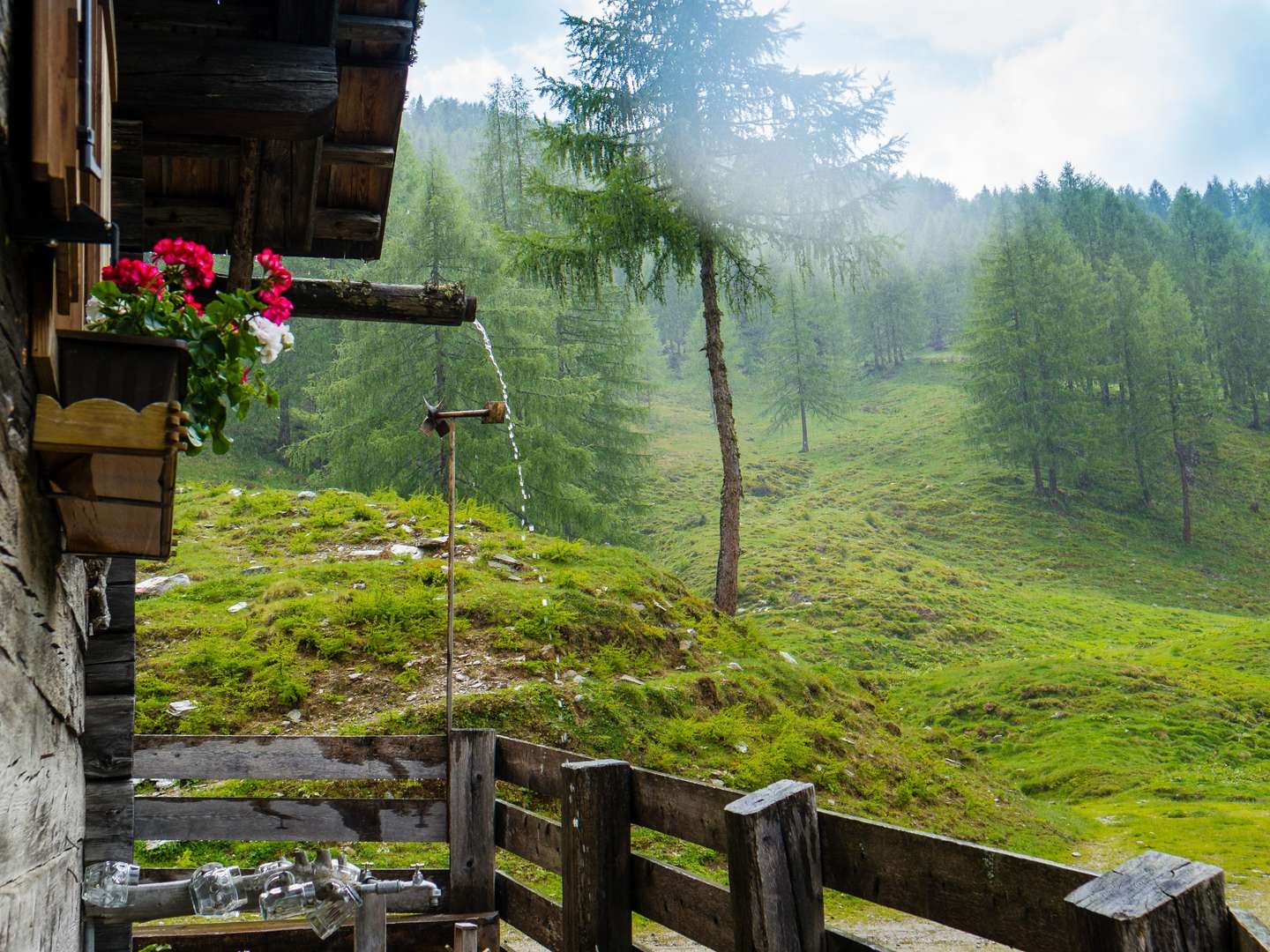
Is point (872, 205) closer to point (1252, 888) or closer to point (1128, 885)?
point (1252, 888)

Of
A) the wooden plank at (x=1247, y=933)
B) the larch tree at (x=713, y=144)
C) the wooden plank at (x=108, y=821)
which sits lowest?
the wooden plank at (x=108, y=821)

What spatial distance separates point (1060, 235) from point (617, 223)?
3356 cm

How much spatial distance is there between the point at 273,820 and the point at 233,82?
3.40 metres

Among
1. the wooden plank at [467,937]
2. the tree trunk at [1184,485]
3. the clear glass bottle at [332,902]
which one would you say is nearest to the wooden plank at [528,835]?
the wooden plank at [467,937]

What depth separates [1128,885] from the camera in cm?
172

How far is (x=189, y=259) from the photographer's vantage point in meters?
2.20

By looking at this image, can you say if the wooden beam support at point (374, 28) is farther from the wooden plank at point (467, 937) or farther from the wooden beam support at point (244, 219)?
the wooden plank at point (467, 937)

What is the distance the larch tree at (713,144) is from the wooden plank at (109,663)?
12038 millimetres

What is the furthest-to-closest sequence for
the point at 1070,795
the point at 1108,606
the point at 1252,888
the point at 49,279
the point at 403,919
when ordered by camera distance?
the point at 1108,606 → the point at 1070,795 → the point at 1252,888 → the point at 403,919 → the point at 49,279

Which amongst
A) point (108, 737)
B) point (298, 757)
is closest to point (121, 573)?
point (108, 737)

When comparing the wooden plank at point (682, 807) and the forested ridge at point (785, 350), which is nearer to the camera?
the wooden plank at point (682, 807)

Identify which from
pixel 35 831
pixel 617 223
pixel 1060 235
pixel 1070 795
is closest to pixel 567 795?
pixel 35 831

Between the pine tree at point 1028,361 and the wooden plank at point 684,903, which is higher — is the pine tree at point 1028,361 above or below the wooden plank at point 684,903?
above

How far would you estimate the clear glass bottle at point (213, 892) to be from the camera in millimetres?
2141
